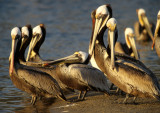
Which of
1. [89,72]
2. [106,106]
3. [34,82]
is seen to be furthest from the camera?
[89,72]

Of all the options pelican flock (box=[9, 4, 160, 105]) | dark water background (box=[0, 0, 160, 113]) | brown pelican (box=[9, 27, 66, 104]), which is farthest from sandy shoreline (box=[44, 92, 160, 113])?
dark water background (box=[0, 0, 160, 113])

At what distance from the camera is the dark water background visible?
8977 millimetres

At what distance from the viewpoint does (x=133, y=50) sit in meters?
9.86

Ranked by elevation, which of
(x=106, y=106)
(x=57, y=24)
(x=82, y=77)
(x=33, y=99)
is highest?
(x=57, y=24)

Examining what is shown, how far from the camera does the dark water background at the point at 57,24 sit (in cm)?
898

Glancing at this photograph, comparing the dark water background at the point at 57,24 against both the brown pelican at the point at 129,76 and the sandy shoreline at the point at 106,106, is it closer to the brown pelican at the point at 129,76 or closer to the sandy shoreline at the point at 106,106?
the sandy shoreline at the point at 106,106

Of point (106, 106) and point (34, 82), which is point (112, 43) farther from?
point (34, 82)

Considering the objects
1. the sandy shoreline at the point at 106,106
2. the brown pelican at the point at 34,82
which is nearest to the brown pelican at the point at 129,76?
the sandy shoreline at the point at 106,106

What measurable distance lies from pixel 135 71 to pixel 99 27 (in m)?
2.14

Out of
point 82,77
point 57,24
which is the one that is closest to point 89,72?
point 82,77

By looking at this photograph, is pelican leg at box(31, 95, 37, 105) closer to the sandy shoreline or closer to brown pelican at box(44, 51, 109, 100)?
the sandy shoreline

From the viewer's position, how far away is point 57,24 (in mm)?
19234

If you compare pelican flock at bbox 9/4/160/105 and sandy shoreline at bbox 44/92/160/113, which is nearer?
sandy shoreline at bbox 44/92/160/113

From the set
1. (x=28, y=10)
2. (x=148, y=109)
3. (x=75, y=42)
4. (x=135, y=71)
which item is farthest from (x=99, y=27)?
(x=28, y=10)
